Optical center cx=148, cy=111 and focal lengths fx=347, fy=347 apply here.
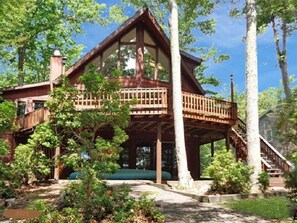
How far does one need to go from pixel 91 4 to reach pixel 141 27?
15135mm

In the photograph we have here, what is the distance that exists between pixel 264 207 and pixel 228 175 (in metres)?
2.17

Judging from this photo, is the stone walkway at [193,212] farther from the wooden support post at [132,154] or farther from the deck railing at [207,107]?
the wooden support post at [132,154]

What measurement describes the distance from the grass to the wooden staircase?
630cm

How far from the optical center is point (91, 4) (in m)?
34.1

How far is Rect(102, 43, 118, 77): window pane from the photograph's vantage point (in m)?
20.9

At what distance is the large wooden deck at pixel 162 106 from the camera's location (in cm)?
1688

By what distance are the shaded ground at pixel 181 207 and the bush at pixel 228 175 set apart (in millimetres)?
1312

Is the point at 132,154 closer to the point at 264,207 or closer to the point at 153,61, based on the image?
the point at 153,61

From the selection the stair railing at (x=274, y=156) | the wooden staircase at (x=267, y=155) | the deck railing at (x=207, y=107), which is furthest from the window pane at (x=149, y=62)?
the stair railing at (x=274, y=156)

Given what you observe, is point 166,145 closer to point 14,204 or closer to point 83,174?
point 14,204

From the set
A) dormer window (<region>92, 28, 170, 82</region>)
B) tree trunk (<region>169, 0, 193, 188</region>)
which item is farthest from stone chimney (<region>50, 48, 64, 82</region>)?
tree trunk (<region>169, 0, 193, 188</region>)

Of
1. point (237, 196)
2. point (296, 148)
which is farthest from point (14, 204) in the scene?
point (296, 148)

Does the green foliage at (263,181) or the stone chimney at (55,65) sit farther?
the stone chimney at (55,65)

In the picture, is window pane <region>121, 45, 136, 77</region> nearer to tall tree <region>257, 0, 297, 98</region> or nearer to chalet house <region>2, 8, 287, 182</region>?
chalet house <region>2, 8, 287, 182</region>
